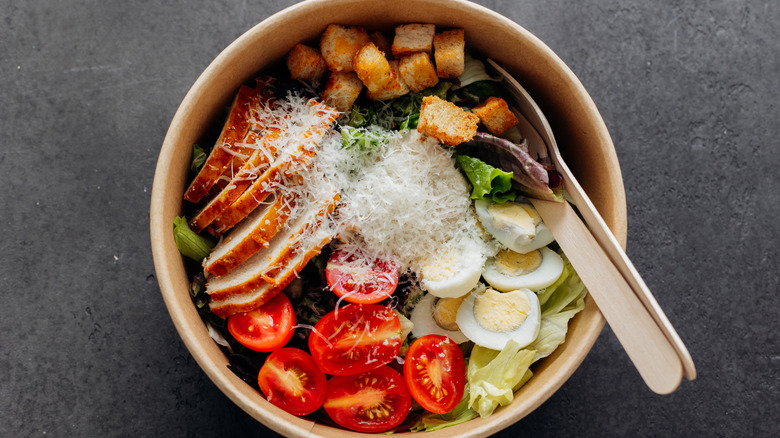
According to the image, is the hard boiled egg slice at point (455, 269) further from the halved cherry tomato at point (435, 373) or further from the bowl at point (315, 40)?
the bowl at point (315, 40)

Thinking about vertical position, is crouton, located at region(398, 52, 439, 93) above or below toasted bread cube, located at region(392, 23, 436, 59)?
below

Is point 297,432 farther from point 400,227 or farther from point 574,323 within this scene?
point 574,323

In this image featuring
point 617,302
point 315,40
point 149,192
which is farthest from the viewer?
point 149,192

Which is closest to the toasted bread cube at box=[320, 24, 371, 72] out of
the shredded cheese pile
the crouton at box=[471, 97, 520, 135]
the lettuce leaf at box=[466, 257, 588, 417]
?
the shredded cheese pile

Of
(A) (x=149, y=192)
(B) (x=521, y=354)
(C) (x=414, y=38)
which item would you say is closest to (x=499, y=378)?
(B) (x=521, y=354)

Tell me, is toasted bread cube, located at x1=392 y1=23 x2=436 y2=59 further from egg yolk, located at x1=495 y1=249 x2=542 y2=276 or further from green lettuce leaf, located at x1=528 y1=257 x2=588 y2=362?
green lettuce leaf, located at x1=528 y1=257 x2=588 y2=362

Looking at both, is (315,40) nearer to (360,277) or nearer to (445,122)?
(445,122)

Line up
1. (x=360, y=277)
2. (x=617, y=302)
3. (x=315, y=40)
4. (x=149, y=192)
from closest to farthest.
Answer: (x=617, y=302) < (x=360, y=277) < (x=315, y=40) < (x=149, y=192)
